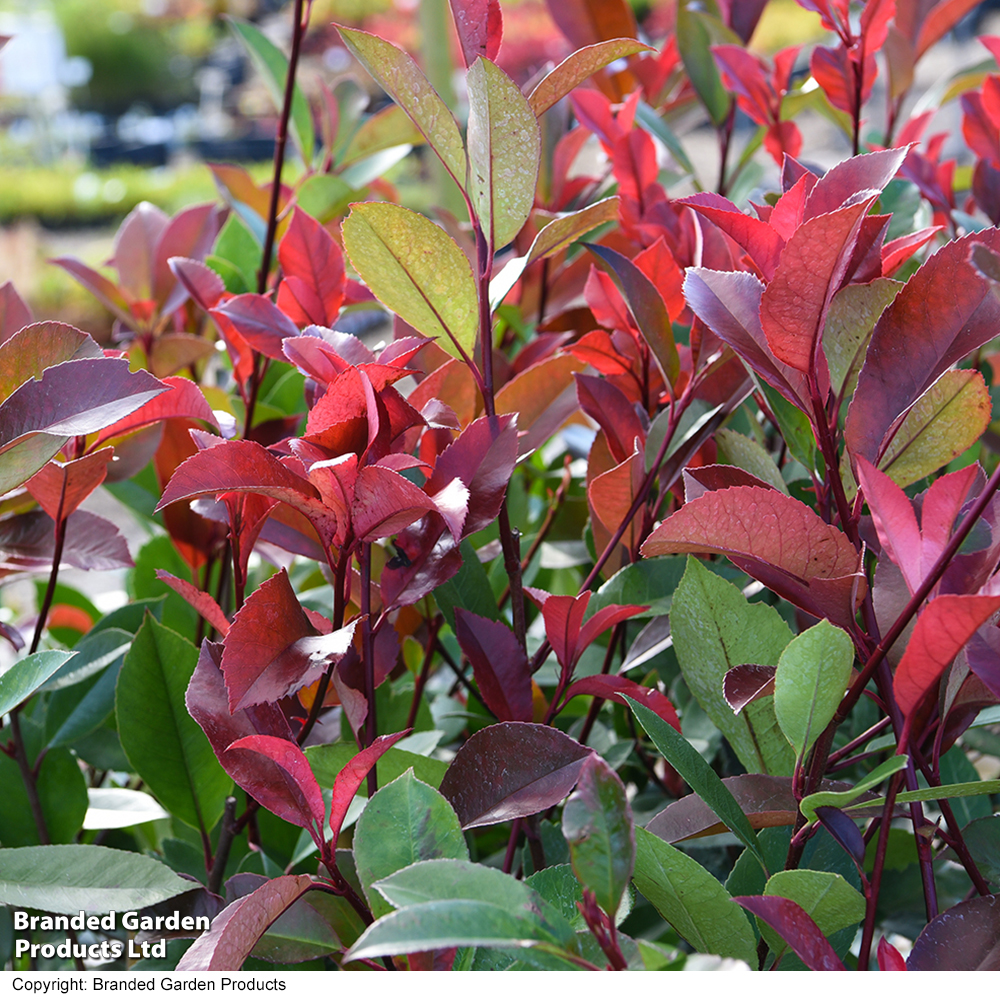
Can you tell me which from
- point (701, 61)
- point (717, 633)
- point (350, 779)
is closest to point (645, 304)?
point (717, 633)

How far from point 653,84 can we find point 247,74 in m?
14.0

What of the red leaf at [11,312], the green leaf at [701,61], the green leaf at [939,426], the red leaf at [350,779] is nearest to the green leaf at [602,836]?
the red leaf at [350,779]

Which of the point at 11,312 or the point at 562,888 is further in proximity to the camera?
the point at 11,312

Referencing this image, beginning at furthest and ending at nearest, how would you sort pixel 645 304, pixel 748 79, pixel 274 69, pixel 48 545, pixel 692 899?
pixel 274 69 → pixel 748 79 → pixel 48 545 → pixel 645 304 → pixel 692 899

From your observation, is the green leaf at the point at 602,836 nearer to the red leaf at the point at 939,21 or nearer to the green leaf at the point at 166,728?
the green leaf at the point at 166,728

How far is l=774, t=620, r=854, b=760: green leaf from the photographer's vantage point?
0.38 meters

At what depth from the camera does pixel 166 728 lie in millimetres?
584

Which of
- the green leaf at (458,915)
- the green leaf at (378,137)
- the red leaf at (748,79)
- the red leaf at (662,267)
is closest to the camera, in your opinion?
the green leaf at (458,915)

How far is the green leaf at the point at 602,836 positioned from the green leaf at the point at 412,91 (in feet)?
0.93

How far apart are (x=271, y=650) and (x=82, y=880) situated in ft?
0.53

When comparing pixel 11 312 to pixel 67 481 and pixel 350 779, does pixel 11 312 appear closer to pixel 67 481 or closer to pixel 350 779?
pixel 67 481

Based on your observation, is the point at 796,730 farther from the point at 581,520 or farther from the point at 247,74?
the point at 247,74

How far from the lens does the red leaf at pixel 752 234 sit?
0.45 meters
